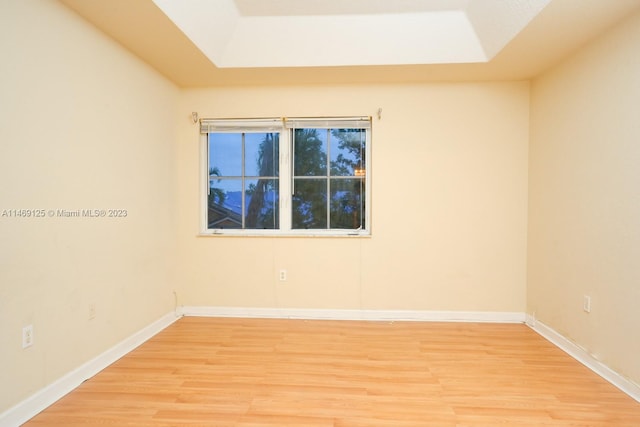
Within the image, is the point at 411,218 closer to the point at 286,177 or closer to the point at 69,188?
the point at 286,177

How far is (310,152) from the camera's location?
3.42m

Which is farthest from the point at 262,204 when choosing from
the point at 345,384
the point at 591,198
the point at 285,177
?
the point at 591,198

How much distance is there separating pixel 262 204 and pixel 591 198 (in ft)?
8.92

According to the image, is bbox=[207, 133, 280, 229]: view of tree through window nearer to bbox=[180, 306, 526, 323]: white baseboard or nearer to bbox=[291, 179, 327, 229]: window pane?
bbox=[291, 179, 327, 229]: window pane

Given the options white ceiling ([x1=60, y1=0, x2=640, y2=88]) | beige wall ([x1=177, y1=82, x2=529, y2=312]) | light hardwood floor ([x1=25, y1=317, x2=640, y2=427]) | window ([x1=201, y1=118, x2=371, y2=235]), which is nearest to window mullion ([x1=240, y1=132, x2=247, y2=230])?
window ([x1=201, y1=118, x2=371, y2=235])

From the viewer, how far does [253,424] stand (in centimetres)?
174

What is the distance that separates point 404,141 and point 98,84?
251 centimetres

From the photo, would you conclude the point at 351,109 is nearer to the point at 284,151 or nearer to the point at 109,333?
the point at 284,151

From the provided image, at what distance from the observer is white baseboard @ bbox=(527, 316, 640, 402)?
6.72 ft

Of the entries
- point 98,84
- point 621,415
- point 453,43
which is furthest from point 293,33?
point 621,415

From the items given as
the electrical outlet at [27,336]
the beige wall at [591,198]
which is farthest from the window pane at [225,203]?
the beige wall at [591,198]

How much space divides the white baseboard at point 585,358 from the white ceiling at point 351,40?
2213 millimetres

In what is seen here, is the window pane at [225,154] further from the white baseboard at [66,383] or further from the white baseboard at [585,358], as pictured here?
the white baseboard at [585,358]

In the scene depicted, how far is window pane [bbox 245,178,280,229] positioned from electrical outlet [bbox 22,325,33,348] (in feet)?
6.27
